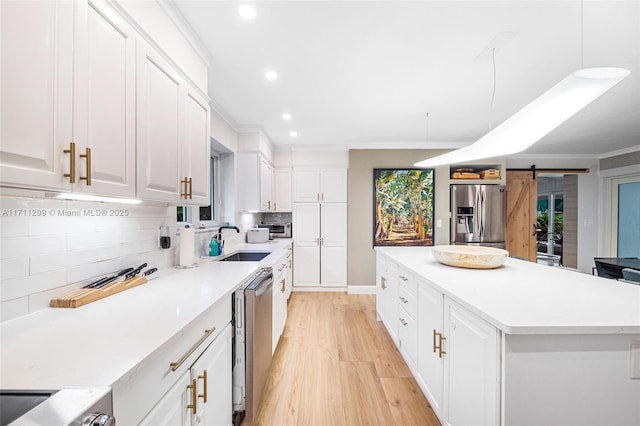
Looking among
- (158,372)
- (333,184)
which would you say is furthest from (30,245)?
(333,184)

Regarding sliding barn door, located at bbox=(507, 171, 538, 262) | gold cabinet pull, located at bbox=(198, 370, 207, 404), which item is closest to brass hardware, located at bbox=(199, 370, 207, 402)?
gold cabinet pull, located at bbox=(198, 370, 207, 404)

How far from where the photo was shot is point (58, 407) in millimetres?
554

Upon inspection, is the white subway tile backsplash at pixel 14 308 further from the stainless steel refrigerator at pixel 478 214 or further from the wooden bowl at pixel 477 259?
the stainless steel refrigerator at pixel 478 214

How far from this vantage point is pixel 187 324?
38.9 inches

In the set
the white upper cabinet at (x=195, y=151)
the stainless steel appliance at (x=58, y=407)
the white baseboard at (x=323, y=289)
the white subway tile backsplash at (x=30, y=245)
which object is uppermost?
the white upper cabinet at (x=195, y=151)

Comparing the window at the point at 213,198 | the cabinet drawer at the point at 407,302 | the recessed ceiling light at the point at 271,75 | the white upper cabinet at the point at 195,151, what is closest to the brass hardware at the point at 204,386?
the white upper cabinet at the point at 195,151

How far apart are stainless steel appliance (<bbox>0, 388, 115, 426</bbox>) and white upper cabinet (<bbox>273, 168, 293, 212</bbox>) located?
4.13 m

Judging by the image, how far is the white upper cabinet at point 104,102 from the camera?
3.13 feet

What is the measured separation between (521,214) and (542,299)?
4.90 meters

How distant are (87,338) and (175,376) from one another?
315 millimetres

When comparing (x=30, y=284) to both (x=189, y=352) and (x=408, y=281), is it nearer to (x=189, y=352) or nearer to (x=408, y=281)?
(x=189, y=352)

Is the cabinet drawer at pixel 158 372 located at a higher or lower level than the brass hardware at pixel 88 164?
lower

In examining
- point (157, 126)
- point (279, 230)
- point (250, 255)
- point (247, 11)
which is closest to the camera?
point (157, 126)

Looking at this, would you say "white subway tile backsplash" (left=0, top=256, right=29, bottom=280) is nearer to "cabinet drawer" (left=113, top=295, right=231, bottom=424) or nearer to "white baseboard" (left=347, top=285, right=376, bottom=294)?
"cabinet drawer" (left=113, top=295, right=231, bottom=424)
